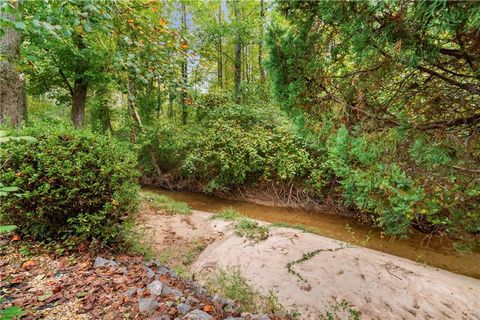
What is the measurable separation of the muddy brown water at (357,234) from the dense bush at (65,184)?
3.66m

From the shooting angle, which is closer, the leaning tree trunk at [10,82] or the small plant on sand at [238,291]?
the small plant on sand at [238,291]

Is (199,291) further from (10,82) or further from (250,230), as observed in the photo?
(10,82)

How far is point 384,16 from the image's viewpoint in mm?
1477

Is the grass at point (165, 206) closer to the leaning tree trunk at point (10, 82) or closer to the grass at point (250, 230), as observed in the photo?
the grass at point (250, 230)

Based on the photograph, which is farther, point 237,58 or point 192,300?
point 237,58

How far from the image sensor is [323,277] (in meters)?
3.26

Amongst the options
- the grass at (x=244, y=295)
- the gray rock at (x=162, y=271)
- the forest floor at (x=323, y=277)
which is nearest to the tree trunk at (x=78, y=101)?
the forest floor at (x=323, y=277)

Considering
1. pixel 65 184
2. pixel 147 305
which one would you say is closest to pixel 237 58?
pixel 65 184

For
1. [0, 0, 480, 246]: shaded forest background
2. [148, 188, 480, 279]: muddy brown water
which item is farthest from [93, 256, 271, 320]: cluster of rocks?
[148, 188, 480, 279]: muddy brown water

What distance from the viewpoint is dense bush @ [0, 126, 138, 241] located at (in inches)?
112

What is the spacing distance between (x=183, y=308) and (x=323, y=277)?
1.89 m

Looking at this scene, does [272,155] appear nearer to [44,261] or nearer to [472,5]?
[44,261]

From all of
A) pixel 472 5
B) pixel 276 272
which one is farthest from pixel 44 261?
pixel 472 5

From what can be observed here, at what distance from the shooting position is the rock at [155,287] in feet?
7.73
